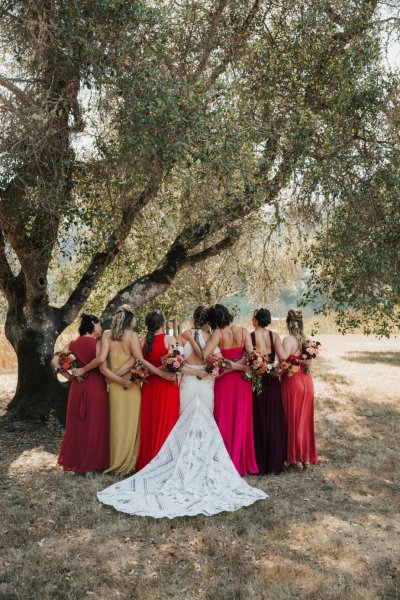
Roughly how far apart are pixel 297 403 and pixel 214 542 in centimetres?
353

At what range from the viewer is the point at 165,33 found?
8961mm

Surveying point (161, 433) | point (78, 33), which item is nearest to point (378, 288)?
point (161, 433)

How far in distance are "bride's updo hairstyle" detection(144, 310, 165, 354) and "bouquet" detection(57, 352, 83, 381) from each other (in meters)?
1.09

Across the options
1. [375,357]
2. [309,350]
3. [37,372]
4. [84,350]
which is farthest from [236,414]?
[375,357]

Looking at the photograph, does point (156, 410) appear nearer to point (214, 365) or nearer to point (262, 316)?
point (214, 365)

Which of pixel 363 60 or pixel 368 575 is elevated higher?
pixel 363 60

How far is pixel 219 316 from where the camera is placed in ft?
29.5

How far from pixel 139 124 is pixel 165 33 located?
1.57 meters

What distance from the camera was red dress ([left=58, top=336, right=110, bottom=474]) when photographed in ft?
29.6

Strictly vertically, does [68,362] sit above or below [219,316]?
below

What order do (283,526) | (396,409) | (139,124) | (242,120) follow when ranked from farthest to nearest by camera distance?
(396,409) → (242,120) → (139,124) → (283,526)

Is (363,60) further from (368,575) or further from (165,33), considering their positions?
(368,575)

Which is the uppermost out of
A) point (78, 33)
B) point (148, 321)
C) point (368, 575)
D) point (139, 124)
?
point (78, 33)

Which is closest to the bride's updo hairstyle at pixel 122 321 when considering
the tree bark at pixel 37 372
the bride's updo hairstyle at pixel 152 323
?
the bride's updo hairstyle at pixel 152 323
